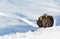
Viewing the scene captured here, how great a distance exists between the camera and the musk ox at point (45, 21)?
9.00 m

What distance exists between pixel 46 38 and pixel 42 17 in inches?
116

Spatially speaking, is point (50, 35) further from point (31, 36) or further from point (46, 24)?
point (46, 24)

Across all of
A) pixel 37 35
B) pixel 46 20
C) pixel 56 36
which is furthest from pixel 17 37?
pixel 46 20

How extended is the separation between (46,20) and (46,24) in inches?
7.0

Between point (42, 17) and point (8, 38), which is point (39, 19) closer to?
point (42, 17)

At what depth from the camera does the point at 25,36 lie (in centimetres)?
658

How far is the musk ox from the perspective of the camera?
9.00m

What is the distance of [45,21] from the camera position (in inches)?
353

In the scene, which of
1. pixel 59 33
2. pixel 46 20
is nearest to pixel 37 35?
pixel 59 33

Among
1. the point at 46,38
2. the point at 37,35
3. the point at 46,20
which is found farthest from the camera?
the point at 46,20

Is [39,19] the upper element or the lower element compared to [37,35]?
upper

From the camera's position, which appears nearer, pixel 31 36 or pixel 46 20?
pixel 31 36

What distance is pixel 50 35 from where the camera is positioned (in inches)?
259

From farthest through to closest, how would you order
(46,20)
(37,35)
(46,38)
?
(46,20), (37,35), (46,38)
